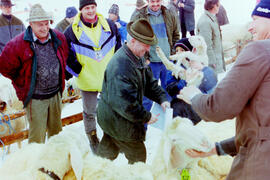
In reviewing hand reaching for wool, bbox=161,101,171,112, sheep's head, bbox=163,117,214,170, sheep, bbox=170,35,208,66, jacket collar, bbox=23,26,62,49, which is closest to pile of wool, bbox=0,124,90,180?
sheep's head, bbox=163,117,214,170

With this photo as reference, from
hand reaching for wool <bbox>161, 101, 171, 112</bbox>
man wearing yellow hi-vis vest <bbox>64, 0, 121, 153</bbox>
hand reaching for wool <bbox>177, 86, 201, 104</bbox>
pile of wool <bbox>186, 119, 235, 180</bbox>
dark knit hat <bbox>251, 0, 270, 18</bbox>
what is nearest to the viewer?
dark knit hat <bbox>251, 0, 270, 18</bbox>

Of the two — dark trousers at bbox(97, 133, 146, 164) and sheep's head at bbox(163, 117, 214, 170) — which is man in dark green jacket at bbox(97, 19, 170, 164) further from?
sheep's head at bbox(163, 117, 214, 170)

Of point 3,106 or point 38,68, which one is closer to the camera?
point 38,68

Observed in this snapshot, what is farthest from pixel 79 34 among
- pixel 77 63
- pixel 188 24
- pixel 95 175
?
pixel 188 24

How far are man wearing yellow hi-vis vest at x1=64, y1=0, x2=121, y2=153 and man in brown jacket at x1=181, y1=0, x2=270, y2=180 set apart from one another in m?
1.81

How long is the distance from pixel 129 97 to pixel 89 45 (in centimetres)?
115

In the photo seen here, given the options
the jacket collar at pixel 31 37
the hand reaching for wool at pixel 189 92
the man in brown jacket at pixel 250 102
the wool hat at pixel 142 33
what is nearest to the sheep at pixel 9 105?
the jacket collar at pixel 31 37

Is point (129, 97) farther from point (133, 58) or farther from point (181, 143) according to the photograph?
point (181, 143)

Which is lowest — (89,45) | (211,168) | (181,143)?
(211,168)

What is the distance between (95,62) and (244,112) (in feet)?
Answer: 6.45

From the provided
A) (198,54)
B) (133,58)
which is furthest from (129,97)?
(198,54)

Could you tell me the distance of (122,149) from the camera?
6.87 feet

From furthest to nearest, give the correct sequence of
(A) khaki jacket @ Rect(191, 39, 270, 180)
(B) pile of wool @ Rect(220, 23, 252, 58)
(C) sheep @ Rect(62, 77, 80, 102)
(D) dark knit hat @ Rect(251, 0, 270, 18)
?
1. (B) pile of wool @ Rect(220, 23, 252, 58)
2. (C) sheep @ Rect(62, 77, 80, 102)
3. (D) dark knit hat @ Rect(251, 0, 270, 18)
4. (A) khaki jacket @ Rect(191, 39, 270, 180)

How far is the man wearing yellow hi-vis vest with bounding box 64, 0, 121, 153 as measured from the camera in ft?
8.89
